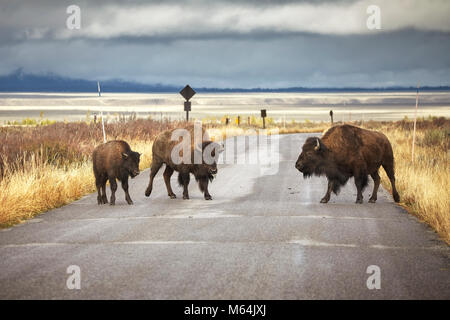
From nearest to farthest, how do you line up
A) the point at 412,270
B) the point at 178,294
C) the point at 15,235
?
the point at 178,294 → the point at 412,270 → the point at 15,235

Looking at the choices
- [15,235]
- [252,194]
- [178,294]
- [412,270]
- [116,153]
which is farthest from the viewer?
[252,194]

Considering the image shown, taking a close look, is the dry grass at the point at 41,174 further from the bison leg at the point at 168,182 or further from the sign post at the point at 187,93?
the sign post at the point at 187,93

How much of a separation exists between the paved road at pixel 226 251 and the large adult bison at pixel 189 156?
0.60 metres

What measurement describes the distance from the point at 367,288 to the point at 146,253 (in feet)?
10.1

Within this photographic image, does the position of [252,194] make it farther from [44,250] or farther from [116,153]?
[44,250]

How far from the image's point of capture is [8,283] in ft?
20.9

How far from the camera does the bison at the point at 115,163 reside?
12.6 m

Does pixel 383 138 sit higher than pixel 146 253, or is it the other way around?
pixel 383 138

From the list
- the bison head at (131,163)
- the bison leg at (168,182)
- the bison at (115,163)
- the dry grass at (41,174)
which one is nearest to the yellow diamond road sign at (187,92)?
the dry grass at (41,174)

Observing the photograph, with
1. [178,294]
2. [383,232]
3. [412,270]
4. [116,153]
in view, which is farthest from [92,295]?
[116,153]

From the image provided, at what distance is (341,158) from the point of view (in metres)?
12.8

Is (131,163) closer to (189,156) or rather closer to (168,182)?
(189,156)

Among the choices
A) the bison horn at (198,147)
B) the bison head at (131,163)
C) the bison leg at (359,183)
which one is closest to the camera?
the bison head at (131,163)

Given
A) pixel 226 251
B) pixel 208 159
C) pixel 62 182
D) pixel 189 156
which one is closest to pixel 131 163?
pixel 189 156
